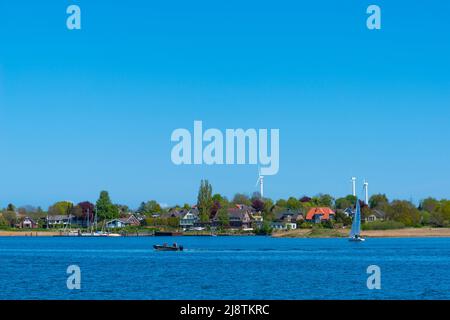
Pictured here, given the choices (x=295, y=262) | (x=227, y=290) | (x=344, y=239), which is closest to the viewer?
(x=227, y=290)

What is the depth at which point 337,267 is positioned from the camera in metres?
82.9

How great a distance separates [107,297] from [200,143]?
1273 cm

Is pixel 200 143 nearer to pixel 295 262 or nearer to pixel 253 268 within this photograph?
pixel 253 268

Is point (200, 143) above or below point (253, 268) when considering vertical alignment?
above

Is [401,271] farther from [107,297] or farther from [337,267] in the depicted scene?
[107,297]
